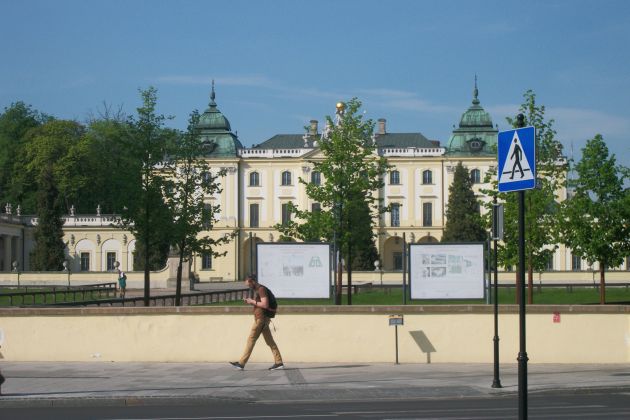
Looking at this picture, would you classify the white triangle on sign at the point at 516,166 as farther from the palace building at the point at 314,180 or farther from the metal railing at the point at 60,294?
the palace building at the point at 314,180

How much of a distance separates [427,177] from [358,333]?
269ft

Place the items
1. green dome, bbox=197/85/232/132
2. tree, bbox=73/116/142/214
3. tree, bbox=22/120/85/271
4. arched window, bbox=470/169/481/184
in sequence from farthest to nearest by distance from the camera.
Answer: green dome, bbox=197/85/232/132
arched window, bbox=470/169/481/184
tree, bbox=73/116/142/214
tree, bbox=22/120/85/271

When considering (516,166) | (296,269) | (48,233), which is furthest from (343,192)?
(48,233)

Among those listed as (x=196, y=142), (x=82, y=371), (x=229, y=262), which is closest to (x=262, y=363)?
(x=82, y=371)

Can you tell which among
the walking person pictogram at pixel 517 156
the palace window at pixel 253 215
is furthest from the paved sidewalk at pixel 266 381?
the palace window at pixel 253 215

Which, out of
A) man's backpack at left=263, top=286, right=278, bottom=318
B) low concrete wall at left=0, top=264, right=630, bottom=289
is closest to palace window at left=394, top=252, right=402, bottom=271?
low concrete wall at left=0, top=264, right=630, bottom=289

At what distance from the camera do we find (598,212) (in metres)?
42.2

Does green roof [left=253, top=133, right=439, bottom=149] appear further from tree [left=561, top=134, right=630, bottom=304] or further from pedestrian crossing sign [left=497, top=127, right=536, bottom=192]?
pedestrian crossing sign [left=497, top=127, right=536, bottom=192]

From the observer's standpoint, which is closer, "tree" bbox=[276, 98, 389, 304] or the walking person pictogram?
the walking person pictogram

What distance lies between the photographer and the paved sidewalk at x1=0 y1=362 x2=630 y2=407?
52.4ft

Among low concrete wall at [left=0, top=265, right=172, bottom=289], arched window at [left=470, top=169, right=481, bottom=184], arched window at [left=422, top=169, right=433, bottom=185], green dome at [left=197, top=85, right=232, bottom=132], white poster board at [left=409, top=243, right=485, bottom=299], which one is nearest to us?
white poster board at [left=409, top=243, right=485, bottom=299]

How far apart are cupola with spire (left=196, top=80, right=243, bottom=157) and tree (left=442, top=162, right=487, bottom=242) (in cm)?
2438

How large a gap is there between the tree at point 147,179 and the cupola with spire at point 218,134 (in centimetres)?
6156

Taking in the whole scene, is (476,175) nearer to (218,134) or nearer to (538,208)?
(218,134)
